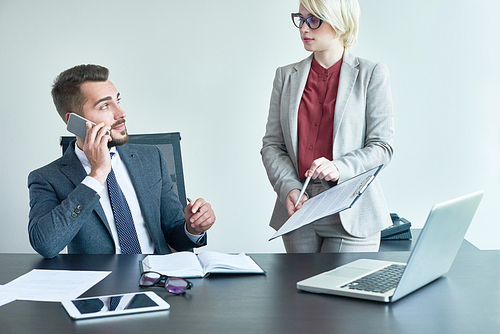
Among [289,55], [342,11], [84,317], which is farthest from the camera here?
[289,55]

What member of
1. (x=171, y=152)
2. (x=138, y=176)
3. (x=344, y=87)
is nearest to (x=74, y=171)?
(x=138, y=176)

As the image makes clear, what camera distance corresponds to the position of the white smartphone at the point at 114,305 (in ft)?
3.16

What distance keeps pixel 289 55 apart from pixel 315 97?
1732 millimetres

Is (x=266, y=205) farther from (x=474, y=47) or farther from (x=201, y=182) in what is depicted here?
(x=474, y=47)

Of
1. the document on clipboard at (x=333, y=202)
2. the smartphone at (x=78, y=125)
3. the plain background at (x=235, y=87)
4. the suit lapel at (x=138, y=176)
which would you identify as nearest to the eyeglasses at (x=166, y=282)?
the document on clipboard at (x=333, y=202)

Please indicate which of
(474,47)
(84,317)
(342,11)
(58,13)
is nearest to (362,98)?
(342,11)

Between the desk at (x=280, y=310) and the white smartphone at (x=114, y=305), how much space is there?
0.7 inches

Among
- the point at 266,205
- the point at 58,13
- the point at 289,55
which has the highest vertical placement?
the point at 58,13

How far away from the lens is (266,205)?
143 inches

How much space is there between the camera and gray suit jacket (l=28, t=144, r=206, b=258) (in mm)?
1546

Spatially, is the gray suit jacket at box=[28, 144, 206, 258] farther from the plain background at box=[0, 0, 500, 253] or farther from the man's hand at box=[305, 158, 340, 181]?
the plain background at box=[0, 0, 500, 253]

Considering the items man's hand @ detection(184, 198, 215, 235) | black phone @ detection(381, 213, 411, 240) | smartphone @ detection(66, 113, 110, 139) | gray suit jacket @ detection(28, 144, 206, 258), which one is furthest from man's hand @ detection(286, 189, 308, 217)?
black phone @ detection(381, 213, 411, 240)

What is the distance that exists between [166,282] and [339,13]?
1180mm

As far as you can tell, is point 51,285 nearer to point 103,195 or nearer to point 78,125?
point 103,195
